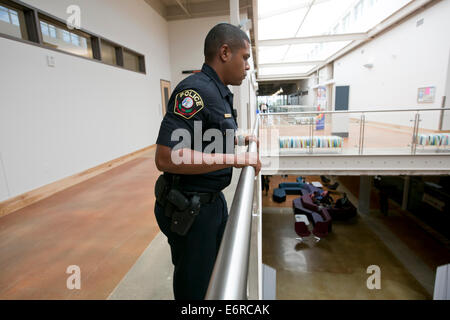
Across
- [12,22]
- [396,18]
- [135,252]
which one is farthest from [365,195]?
[12,22]

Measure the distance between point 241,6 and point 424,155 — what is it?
5848 mm

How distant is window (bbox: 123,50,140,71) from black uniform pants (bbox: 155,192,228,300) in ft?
20.8

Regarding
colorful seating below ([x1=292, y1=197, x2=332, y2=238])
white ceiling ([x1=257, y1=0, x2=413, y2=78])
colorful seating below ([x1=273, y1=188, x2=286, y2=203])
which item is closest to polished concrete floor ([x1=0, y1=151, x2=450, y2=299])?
colorful seating below ([x1=292, y1=197, x2=332, y2=238])

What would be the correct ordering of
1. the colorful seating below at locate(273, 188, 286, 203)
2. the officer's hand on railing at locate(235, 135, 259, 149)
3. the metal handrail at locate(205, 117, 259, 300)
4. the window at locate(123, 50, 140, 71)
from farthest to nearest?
the colorful seating below at locate(273, 188, 286, 203) → the window at locate(123, 50, 140, 71) → the officer's hand on railing at locate(235, 135, 259, 149) → the metal handrail at locate(205, 117, 259, 300)

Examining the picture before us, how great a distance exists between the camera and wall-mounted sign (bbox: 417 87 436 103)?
7.36 metres

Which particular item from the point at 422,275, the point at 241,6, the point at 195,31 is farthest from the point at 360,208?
the point at 195,31

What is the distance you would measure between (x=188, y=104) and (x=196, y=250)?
633mm

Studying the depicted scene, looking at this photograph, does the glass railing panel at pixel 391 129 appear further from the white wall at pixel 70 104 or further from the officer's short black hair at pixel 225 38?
the white wall at pixel 70 104

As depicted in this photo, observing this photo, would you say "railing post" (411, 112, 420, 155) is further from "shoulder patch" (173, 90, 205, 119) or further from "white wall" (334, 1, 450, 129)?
"shoulder patch" (173, 90, 205, 119)

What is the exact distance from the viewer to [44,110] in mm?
3875

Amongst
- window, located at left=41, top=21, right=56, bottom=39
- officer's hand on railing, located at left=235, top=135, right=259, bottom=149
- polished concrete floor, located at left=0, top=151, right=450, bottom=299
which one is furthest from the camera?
window, located at left=41, top=21, right=56, bottom=39

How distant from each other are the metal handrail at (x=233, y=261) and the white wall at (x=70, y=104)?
3.95 meters

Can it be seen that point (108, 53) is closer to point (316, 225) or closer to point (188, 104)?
point (188, 104)

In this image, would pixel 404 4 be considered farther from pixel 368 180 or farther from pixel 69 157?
pixel 69 157
